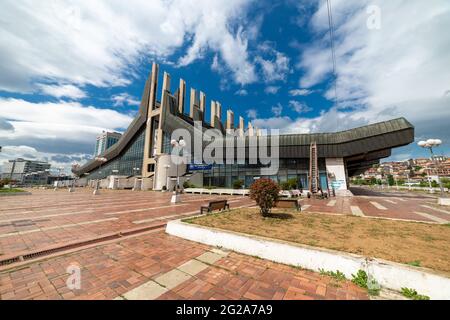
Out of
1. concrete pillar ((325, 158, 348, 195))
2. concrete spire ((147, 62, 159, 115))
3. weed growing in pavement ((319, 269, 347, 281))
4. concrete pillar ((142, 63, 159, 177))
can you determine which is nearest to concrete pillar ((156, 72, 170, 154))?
concrete pillar ((142, 63, 159, 177))

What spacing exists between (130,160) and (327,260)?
50.1m

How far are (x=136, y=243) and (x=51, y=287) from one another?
2.10 meters

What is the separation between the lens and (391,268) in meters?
2.84

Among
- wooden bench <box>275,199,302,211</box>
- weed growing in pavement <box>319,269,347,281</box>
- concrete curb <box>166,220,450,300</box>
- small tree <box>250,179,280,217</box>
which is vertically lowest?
weed growing in pavement <box>319,269,347,281</box>

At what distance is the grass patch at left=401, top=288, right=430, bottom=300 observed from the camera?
2.58m

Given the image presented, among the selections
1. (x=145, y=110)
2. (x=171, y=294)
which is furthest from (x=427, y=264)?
(x=145, y=110)

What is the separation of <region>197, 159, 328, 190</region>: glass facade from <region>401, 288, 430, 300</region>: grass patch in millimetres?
25045

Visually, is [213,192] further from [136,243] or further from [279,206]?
[136,243]

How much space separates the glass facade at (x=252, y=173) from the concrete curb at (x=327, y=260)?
79.3 ft

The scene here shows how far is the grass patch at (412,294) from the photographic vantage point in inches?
101

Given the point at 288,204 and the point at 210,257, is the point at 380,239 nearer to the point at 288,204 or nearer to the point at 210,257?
the point at 210,257

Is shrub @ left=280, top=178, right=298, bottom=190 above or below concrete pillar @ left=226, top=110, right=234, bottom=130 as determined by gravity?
below

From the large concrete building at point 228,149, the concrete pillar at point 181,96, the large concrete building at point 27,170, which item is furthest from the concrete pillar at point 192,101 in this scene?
the large concrete building at point 27,170

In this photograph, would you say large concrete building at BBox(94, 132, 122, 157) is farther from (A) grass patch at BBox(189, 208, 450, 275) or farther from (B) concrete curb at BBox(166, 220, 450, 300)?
(A) grass patch at BBox(189, 208, 450, 275)
